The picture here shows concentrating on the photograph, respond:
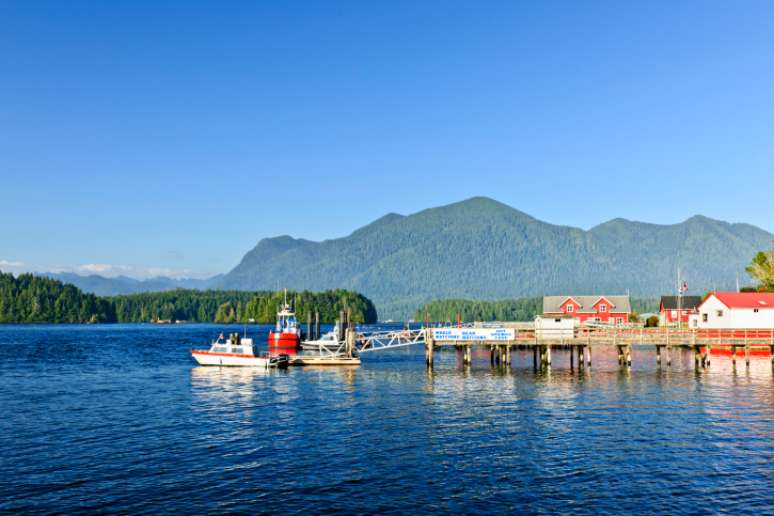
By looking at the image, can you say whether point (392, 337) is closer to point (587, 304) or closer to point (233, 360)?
point (233, 360)

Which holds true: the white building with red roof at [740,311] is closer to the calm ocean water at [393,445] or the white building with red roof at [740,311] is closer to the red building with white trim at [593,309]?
the calm ocean water at [393,445]

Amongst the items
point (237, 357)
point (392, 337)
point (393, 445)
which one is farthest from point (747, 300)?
point (393, 445)

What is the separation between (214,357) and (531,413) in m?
47.0

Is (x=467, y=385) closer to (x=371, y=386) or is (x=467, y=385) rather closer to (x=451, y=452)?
(x=371, y=386)

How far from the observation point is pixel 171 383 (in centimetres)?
6825

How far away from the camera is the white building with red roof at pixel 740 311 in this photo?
8494 centimetres

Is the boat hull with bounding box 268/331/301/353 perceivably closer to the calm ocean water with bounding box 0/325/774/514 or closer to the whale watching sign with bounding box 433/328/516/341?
the whale watching sign with bounding box 433/328/516/341

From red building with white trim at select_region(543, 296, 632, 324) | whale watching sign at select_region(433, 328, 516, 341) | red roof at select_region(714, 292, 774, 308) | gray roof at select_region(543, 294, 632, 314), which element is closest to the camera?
whale watching sign at select_region(433, 328, 516, 341)

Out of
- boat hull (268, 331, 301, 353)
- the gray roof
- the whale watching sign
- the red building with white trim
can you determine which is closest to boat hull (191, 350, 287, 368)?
the whale watching sign

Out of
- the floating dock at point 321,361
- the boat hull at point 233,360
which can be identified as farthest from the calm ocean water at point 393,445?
the floating dock at point 321,361

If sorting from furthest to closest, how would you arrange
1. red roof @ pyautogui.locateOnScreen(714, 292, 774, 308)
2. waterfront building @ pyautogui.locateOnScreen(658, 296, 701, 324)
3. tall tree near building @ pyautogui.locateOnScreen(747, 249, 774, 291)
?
waterfront building @ pyautogui.locateOnScreen(658, 296, 701, 324)
tall tree near building @ pyautogui.locateOnScreen(747, 249, 774, 291)
red roof @ pyautogui.locateOnScreen(714, 292, 774, 308)

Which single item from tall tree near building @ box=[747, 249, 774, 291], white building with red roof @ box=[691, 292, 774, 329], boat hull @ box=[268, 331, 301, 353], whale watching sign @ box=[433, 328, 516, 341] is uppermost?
tall tree near building @ box=[747, 249, 774, 291]

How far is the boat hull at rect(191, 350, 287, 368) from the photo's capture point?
79938 millimetres

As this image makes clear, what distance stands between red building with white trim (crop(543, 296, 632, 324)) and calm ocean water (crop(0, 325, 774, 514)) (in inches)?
2688
